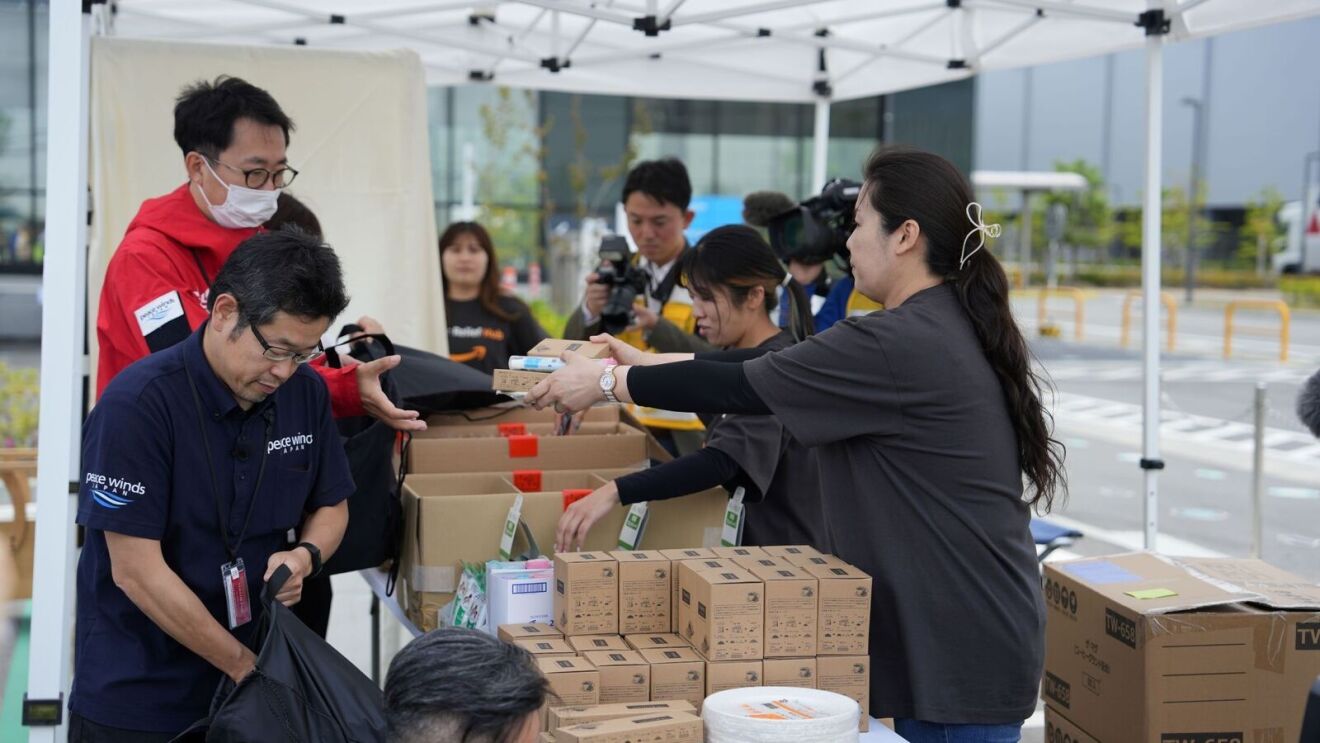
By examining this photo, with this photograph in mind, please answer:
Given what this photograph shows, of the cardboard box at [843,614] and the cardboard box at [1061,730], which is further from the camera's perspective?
the cardboard box at [1061,730]

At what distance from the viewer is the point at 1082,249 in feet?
131

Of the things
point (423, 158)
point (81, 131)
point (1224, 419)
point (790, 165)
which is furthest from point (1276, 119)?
point (81, 131)

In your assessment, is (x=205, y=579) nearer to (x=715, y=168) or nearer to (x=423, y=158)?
(x=423, y=158)

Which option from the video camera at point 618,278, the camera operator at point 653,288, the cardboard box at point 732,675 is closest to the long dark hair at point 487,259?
the camera operator at point 653,288

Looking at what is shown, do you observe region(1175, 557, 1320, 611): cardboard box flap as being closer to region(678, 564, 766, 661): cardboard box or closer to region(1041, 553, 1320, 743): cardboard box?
region(1041, 553, 1320, 743): cardboard box

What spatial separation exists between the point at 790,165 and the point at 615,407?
13.2 m

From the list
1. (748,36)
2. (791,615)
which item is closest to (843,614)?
(791,615)

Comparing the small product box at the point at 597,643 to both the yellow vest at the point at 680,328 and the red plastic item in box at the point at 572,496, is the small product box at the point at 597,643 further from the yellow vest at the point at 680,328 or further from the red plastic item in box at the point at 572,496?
the yellow vest at the point at 680,328

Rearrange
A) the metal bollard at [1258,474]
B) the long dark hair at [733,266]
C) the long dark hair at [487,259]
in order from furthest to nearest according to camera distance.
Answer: the metal bollard at [1258,474] < the long dark hair at [487,259] < the long dark hair at [733,266]

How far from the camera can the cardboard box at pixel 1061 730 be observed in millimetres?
2889

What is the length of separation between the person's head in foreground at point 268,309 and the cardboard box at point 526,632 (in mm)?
620

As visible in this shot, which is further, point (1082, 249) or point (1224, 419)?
point (1082, 249)

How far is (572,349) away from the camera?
8.65ft

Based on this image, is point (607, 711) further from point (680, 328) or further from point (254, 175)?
point (680, 328)
